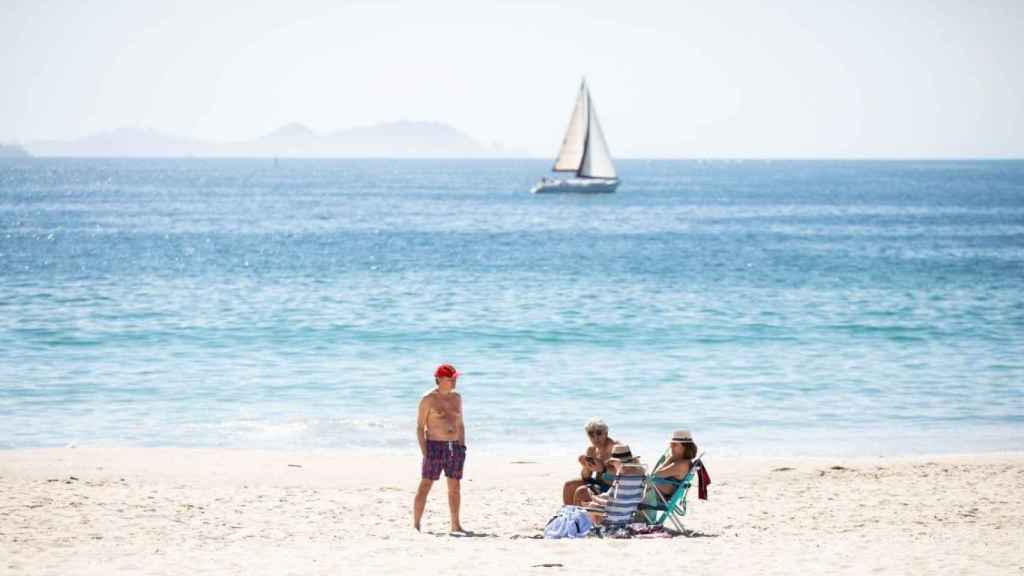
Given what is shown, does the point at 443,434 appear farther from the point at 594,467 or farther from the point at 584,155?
the point at 584,155

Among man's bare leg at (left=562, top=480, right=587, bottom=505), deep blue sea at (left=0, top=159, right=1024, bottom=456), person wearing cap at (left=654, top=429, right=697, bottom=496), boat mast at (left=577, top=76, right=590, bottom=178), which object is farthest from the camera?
boat mast at (left=577, top=76, right=590, bottom=178)

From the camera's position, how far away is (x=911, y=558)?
401 inches

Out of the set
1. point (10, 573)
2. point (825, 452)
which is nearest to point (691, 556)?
point (10, 573)

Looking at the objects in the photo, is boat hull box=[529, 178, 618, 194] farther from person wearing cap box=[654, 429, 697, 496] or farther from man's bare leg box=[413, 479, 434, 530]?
man's bare leg box=[413, 479, 434, 530]

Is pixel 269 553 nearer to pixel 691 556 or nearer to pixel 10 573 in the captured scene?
pixel 10 573

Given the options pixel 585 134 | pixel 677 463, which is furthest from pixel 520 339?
pixel 585 134

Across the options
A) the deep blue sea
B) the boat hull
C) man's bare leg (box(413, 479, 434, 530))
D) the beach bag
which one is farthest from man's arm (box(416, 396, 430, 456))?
the boat hull

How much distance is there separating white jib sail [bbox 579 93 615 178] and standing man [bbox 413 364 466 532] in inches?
3312

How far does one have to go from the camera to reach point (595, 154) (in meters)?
99.9

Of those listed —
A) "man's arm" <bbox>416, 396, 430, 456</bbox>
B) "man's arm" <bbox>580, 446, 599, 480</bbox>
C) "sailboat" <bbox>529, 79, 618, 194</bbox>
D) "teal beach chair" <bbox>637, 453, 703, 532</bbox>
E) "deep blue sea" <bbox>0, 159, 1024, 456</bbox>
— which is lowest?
"deep blue sea" <bbox>0, 159, 1024, 456</bbox>

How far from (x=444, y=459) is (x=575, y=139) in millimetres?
87550

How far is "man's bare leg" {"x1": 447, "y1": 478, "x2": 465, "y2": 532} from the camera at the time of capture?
11492 mm

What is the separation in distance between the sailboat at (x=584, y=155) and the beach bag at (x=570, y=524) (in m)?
83.5

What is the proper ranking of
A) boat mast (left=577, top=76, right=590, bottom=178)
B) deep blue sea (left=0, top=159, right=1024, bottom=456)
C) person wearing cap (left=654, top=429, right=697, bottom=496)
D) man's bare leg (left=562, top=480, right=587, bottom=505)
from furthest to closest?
boat mast (left=577, top=76, right=590, bottom=178) < deep blue sea (left=0, top=159, right=1024, bottom=456) < man's bare leg (left=562, top=480, right=587, bottom=505) < person wearing cap (left=654, top=429, right=697, bottom=496)
